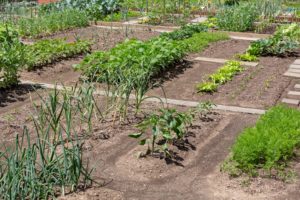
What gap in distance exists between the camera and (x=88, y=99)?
6.65m

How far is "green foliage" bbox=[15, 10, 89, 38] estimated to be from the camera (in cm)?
1296

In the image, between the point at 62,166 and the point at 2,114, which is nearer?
the point at 62,166

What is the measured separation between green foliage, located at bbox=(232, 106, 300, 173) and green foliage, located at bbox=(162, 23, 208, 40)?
20.1ft

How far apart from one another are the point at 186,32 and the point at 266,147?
7277 mm

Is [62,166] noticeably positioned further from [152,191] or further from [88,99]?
[88,99]

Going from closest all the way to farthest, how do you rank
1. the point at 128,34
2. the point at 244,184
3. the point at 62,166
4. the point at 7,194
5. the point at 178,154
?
the point at 7,194 < the point at 62,166 < the point at 244,184 < the point at 178,154 < the point at 128,34

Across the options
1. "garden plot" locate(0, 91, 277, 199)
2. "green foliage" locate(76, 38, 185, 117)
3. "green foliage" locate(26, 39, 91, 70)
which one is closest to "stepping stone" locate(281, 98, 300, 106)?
"garden plot" locate(0, 91, 277, 199)

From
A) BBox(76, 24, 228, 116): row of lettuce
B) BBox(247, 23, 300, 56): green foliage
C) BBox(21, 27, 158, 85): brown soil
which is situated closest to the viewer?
BBox(76, 24, 228, 116): row of lettuce

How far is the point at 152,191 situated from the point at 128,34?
840 cm

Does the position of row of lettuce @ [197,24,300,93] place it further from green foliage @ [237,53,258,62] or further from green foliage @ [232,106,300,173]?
green foliage @ [232,106,300,173]

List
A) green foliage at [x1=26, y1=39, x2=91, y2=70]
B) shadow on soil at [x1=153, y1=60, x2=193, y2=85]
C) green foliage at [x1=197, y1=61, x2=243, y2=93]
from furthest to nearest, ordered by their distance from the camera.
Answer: green foliage at [x1=26, y1=39, x2=91, y2=70], shadow on soil at [x1=153, y1=60, x2=193, y2=85], green foliage at [x1=197, y1=61, x2=243, y2=93]

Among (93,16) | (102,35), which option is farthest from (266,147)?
(93,16)

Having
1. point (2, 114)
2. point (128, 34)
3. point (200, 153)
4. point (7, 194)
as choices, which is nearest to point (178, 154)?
point (200, 153)

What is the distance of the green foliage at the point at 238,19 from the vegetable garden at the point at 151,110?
0.03 metres
